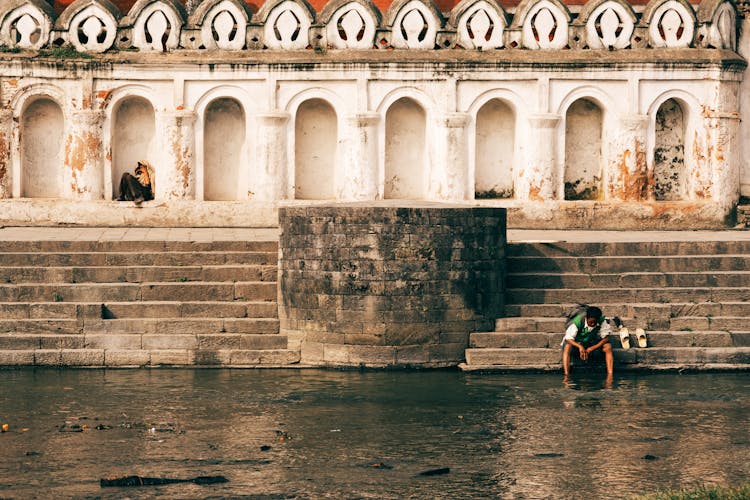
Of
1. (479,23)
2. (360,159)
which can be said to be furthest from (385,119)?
(479,23)

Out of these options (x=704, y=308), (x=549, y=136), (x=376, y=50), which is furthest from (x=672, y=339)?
(x=376, y=50)

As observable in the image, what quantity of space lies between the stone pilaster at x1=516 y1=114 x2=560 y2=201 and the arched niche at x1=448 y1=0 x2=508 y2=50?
1.45 metres

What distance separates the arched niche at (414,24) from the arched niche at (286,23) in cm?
136

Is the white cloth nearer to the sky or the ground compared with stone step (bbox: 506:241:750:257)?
nearer to the ground

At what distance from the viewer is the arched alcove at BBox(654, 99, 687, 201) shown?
944 inches

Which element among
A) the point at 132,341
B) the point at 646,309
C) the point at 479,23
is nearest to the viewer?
the point at 132,341

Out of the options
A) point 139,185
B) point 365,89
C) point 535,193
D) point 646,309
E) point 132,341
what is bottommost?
point 132,341

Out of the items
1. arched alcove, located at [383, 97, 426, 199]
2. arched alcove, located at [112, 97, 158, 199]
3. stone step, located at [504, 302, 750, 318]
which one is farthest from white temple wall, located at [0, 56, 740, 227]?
stone step, located at [504, 302, 750, 318]

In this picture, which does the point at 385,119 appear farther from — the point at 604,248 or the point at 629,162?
the point at 604,248

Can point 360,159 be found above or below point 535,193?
above

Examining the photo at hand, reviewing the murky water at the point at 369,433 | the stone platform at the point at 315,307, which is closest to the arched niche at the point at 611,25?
the stone platform at the point at 315,307

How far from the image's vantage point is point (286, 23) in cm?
2331

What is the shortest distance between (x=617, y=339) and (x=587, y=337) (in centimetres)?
73

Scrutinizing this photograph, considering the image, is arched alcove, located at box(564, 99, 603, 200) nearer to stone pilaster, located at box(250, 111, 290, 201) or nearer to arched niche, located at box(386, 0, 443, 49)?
arched niche, located at box(386, 0, 443, 49)
